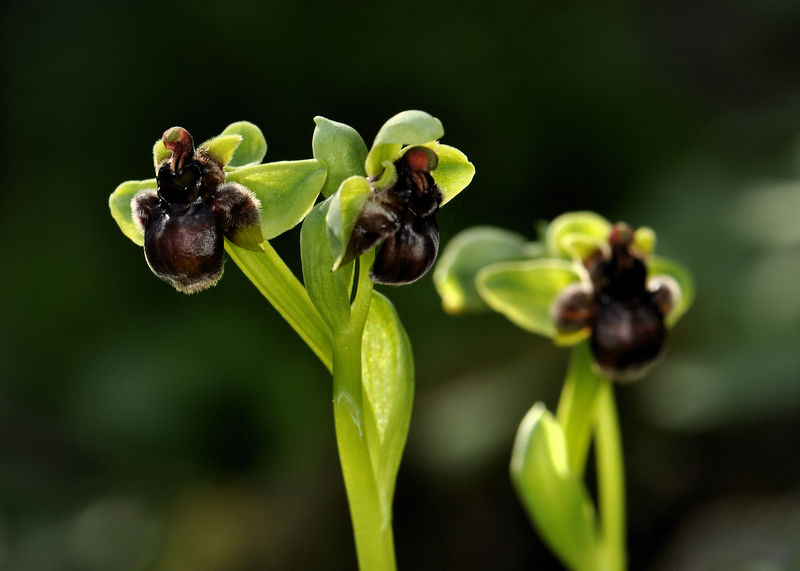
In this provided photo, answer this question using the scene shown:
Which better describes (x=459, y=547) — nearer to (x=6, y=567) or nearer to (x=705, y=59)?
(x=6, y=567)

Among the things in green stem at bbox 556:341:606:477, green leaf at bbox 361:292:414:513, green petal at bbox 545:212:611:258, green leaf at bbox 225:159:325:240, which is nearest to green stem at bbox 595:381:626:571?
green stem at bbox 556:341:606:477

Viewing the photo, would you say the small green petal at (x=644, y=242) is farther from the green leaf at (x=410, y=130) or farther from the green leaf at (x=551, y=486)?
the green leaf at (x=410, y=130)

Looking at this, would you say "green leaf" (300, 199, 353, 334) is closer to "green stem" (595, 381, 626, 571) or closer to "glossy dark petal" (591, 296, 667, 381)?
"glossy dark petal" (591, 296, 667, 381)

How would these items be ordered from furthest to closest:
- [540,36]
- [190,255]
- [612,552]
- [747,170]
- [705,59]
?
1. [705,59]
2. [540,36]
3. [747,170]
4. [612,552]
5. [190,255]

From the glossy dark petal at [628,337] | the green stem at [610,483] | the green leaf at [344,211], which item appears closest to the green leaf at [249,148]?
the green leaf at [344,211]

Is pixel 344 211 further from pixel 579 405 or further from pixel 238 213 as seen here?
Answer: pixel 579 405

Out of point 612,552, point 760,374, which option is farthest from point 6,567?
point 760,374

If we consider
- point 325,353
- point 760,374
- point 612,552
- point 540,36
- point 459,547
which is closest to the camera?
point 325,353
